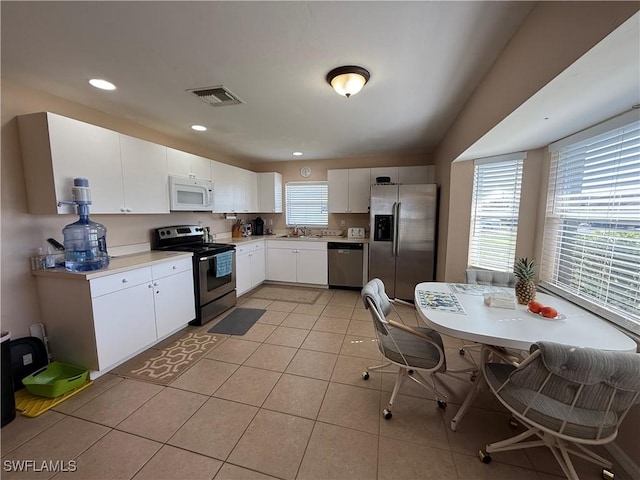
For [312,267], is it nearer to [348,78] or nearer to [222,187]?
[222,187]

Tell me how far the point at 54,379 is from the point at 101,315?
1.95 feet

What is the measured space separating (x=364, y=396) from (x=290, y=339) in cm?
111

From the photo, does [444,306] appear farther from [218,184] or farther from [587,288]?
[218,184]

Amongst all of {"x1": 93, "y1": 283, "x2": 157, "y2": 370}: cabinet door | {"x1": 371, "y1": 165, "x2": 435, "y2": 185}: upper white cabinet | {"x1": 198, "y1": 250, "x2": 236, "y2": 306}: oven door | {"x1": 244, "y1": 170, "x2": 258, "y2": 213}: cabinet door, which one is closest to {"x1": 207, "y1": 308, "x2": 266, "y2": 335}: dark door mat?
{"x1": 198, "y1": 250, "x2": 236, "y2": 306}: oven door

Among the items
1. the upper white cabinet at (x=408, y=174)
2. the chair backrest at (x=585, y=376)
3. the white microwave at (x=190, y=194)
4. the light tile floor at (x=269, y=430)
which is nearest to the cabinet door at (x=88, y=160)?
the white microwave at (x=190, y=194)

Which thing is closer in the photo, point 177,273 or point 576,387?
point 576,387

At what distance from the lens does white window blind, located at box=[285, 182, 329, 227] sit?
520cm

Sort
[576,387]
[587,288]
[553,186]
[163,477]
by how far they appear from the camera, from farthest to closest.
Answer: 1. [553,186]
2. [587,288]
3. [163,477]
4. [576,387]

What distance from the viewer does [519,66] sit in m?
1.46

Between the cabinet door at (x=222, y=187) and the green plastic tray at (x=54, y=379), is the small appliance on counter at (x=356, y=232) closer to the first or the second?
the cabinet door at (x=222, y=187)

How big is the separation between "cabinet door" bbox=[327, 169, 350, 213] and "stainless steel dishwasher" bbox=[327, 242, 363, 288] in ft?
2.45

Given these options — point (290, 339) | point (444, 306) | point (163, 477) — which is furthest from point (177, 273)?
point (444, 306)

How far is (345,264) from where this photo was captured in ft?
14.8
